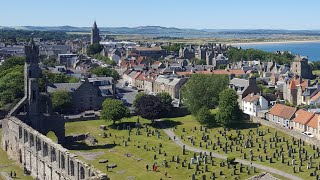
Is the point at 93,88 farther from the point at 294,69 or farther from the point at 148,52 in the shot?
the point at 148,52

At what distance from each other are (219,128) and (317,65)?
327ft

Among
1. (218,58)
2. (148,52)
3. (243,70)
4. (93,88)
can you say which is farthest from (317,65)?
(93,88)

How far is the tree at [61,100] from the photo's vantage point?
76750 mm

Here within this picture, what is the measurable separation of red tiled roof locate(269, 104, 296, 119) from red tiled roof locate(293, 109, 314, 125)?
130 cm

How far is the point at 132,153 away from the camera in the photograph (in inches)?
2196

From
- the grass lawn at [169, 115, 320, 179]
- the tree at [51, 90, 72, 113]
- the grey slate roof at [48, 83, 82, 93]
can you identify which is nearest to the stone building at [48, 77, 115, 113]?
the grey slate roof at [48, 83, 82, 93]

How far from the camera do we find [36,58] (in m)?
61.8

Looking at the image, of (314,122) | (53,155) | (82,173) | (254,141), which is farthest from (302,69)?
(82,173)

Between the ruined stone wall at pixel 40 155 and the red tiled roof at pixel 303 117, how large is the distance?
35717 millimetres

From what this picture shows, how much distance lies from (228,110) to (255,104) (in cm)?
996

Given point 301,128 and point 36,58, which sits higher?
point 36,58

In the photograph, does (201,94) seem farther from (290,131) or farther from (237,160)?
(237,160)

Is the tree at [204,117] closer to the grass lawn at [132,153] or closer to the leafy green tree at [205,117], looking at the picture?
the leafy green tree at [205,117]

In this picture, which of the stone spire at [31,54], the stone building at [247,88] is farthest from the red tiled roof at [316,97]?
the stone spire at [31,54]
